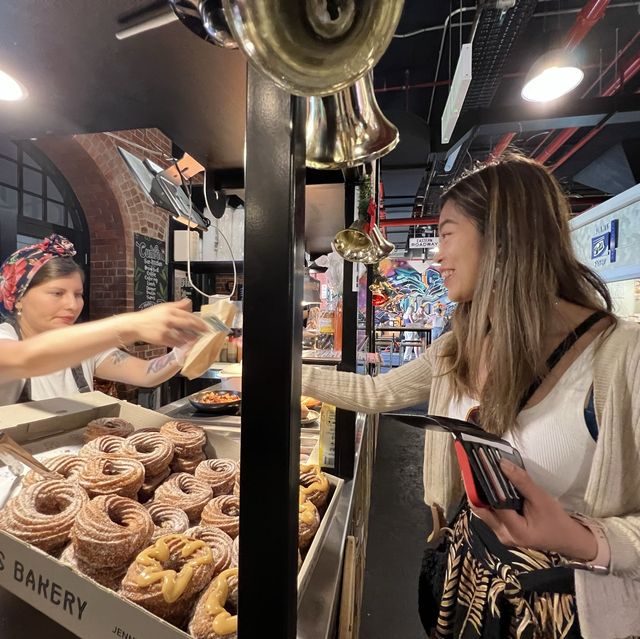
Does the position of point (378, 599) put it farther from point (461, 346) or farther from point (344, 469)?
point (461, 346)

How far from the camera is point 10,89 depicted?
1.16 meters

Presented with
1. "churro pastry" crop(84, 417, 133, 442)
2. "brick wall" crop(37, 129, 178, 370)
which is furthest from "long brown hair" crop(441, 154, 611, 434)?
"brick wall" crop(37, 129, 178, 370)

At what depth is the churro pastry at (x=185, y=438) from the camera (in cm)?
118

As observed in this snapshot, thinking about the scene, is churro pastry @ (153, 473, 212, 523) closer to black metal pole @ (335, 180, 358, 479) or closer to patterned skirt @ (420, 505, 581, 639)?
black metal pole @ (335, 180, 358, 479)

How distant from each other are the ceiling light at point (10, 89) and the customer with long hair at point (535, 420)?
136cm

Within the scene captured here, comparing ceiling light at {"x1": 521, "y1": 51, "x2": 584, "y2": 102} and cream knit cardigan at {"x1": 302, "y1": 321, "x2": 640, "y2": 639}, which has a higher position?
ceiling light at {"x1": 521, "y1": 51, "x2": 584, "y2": 102}

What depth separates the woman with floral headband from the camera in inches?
25.0

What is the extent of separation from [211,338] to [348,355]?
1.19 meters

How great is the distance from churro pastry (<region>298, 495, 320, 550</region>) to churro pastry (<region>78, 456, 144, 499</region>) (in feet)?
1.41

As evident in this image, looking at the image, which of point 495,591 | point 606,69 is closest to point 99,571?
point 495,591

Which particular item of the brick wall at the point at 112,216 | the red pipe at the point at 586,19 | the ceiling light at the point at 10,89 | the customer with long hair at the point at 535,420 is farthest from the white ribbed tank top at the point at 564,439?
the brick wall at the point at 112,216

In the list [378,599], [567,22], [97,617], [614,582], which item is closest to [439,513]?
[614,582]

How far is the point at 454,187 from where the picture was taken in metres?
1.17

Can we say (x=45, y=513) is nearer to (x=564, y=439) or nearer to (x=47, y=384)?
(x=47, y=384)
